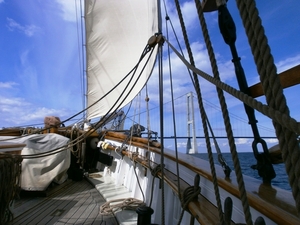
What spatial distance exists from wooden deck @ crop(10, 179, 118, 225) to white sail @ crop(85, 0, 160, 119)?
1413 millimetres

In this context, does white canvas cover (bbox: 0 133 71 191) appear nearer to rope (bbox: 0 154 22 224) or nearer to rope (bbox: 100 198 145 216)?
rope (bbox: 0 154 22 224)

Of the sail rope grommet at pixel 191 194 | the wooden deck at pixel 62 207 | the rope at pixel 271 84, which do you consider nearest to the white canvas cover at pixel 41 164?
the wooden deck at pixel 62 207

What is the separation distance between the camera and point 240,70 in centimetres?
79

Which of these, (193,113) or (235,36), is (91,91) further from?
(193,113)

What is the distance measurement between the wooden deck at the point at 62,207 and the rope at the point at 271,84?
192cm

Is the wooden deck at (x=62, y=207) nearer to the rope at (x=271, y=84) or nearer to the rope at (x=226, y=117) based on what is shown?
the rope at (x=226, y=117)

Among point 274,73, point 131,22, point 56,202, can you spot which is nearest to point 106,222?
point 56,202

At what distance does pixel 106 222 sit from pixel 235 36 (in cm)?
192

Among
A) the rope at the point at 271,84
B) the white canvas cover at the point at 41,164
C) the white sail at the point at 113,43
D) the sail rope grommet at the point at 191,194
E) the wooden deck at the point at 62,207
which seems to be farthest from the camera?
the white sail at the point at 113,43

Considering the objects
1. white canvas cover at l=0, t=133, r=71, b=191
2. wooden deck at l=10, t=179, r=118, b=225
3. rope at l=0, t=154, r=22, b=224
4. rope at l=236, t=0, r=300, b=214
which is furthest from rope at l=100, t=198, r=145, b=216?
rope at l=236, t=0, r=300, b=214

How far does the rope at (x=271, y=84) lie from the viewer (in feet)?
1.07

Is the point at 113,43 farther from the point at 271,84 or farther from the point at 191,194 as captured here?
the point at 271,84

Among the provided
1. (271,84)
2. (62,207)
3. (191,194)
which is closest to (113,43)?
(62,207)

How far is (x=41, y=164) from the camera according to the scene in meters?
2.80
